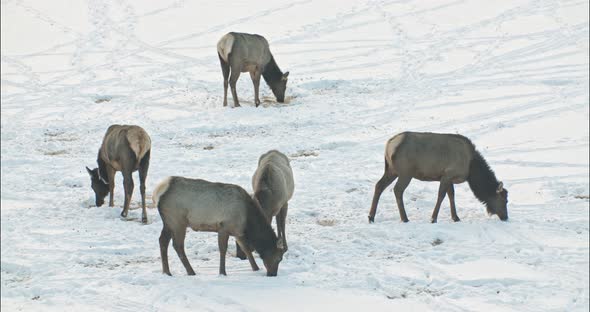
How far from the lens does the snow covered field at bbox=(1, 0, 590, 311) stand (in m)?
Result: 9.77

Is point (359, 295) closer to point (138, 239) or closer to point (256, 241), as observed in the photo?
point (256, 241)

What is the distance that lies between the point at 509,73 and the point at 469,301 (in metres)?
13.9

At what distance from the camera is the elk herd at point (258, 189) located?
33.1 ft

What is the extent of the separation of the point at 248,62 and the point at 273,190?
9814mm

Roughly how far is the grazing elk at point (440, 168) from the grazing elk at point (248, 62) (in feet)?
27.1

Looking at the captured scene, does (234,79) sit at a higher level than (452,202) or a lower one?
higher

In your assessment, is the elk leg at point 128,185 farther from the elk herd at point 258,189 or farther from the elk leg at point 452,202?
the elk leg at point 452,202

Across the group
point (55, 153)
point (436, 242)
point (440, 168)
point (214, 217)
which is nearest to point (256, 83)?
point (55, 153)

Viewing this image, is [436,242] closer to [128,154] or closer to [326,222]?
[326,222]

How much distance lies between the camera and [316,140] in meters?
18.1

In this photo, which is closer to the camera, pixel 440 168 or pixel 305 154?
pixel 440 168

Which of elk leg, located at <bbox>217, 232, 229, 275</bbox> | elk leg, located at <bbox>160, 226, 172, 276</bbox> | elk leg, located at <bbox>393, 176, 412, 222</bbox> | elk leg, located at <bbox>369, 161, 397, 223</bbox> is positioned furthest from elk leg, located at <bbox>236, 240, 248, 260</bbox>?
elk leg, located at <bbox>393, 176, 412, 222</bbox>

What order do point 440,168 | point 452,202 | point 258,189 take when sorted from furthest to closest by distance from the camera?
1. point 452,202
2. point 440,168
3. point 258,189

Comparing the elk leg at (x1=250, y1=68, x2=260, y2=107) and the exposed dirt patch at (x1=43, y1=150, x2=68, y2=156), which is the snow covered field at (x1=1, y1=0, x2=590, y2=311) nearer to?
the exposed dirt patch at (x1=43, y1=150, x2=68, y2=156)
